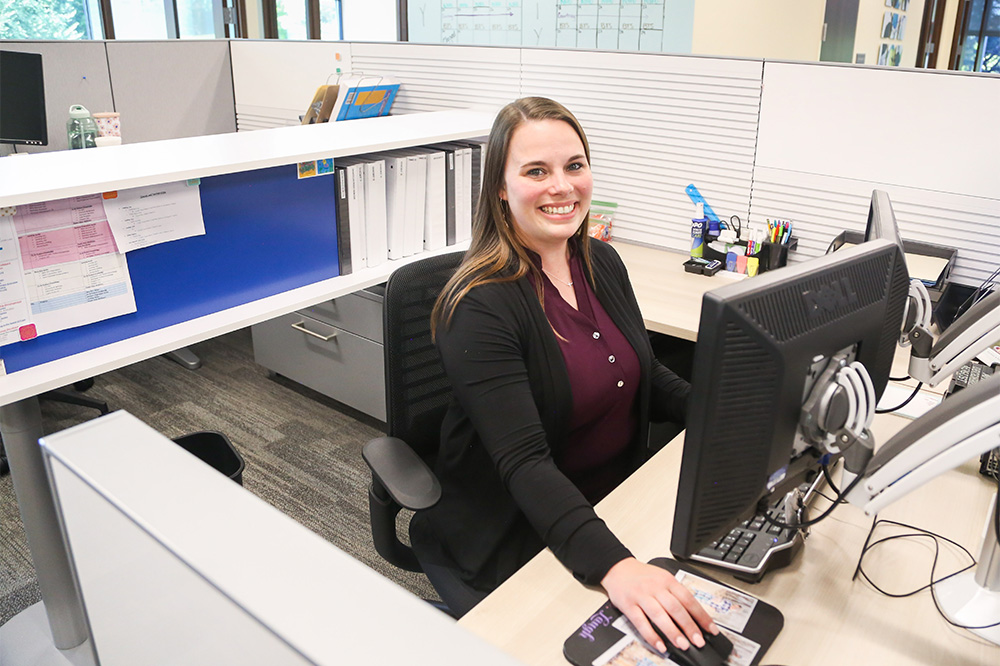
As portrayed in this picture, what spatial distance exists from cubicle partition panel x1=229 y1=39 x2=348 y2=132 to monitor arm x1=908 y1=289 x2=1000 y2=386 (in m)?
2.68

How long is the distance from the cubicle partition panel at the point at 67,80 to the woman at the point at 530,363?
7.70 feet

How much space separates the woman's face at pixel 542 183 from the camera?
4.69ft

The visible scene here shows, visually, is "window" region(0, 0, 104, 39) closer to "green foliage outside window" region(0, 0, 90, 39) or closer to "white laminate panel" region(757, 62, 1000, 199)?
"green foliage outside window" region(0, 0, 90, 39)

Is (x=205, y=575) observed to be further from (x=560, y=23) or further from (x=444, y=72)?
(x=560, y=23)

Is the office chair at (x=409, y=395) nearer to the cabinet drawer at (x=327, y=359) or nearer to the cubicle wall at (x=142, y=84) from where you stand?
the cabinet drawer at (x=327, y=359)

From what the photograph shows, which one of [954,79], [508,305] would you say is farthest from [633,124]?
[508,305]

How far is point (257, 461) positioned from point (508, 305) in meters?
1.66

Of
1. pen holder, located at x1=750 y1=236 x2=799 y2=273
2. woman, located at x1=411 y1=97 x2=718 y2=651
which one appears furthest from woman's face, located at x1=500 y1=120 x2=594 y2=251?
pen holder, located at x1=750 y1=236 x2=799 y2=273

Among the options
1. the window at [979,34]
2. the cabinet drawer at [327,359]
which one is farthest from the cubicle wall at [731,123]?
the window at [979,34]

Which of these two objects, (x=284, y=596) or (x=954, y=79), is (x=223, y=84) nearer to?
(x=954, y=79)

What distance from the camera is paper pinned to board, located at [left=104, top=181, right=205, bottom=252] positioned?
170cm

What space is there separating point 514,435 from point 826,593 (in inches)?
19.4

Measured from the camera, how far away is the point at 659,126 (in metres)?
2.50

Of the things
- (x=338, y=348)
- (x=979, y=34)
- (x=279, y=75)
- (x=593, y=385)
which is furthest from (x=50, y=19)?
(x=979, y=34)
